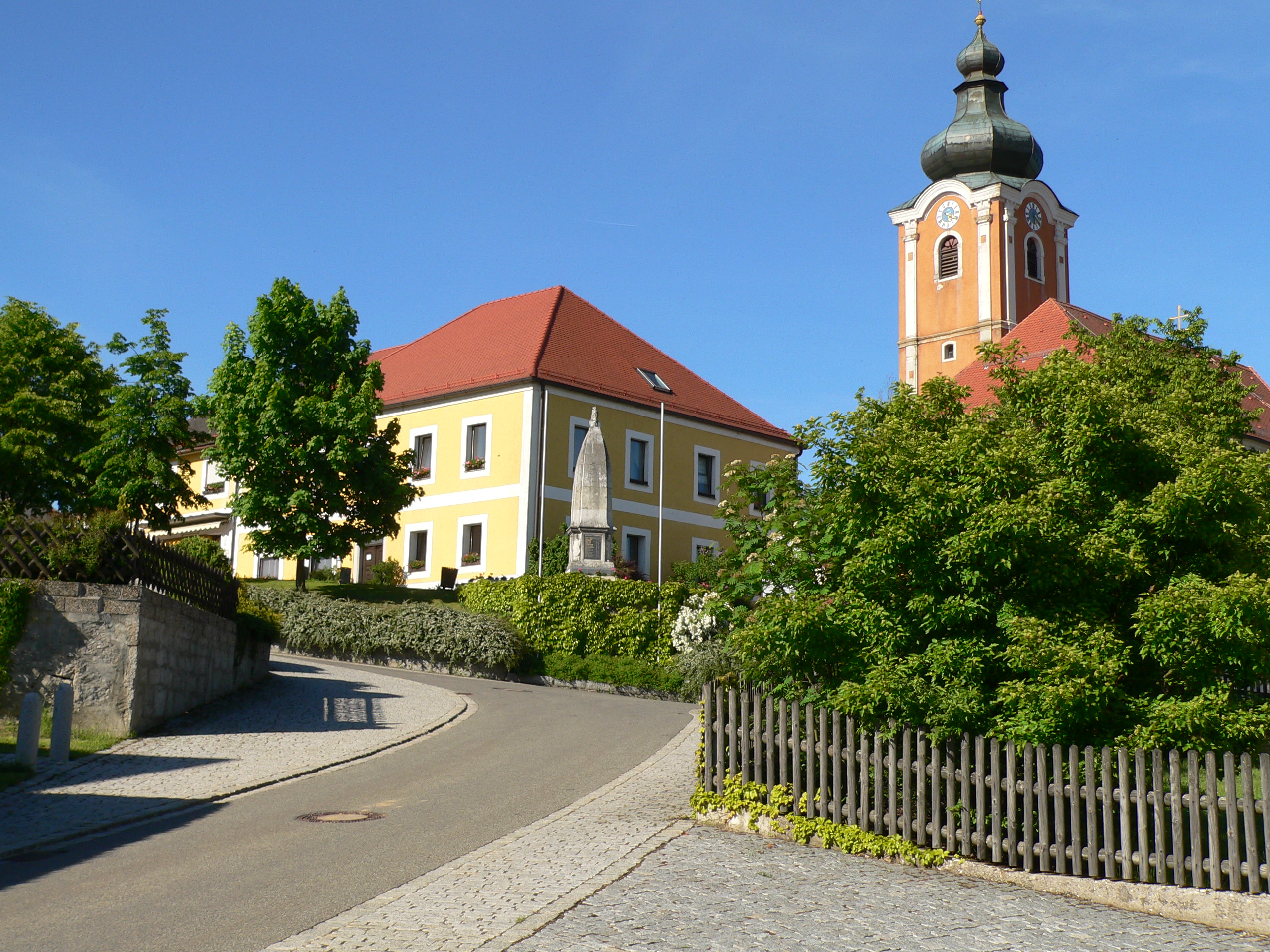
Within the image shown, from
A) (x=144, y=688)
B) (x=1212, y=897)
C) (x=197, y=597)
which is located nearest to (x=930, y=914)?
(x=1212, y=897)

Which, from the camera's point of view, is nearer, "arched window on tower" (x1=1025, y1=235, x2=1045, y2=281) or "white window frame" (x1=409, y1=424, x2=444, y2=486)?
"white window frame" (x1=409, y1=424, x2=444, y2=486)

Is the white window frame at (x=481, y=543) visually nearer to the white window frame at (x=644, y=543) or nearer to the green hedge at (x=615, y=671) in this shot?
the white window frame at (x=644, y=543)

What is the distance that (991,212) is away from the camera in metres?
59.4

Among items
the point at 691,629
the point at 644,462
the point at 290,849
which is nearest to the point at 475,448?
the point at 644,462

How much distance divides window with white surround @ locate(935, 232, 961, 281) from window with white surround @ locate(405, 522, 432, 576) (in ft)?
101

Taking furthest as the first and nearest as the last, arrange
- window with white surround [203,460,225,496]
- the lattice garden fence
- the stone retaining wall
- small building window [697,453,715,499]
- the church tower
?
the church tower, window with white surround [203,460,225,496], small building window [697,453,715,499], the lattice garden fence, the stone retaining wall

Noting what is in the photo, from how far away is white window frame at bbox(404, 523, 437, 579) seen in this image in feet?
143

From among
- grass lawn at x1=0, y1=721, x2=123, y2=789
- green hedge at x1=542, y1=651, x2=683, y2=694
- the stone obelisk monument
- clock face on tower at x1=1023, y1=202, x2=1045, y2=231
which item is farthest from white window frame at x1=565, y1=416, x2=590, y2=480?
clock face on tower at x1=1023, y1=202, x2=1045, y2=231

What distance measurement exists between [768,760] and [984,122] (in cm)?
5608

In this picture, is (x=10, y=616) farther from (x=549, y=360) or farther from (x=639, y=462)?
(x=639, y=462)

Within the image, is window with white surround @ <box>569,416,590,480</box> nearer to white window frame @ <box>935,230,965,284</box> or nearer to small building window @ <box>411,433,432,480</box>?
small building window @ <box>411,433,432,480</box>

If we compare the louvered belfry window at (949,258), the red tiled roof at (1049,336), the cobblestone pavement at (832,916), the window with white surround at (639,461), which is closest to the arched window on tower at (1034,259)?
the louvered belfry window at (949,258)

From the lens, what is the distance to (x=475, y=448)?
1710 inches

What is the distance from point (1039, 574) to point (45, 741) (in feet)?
39.4
